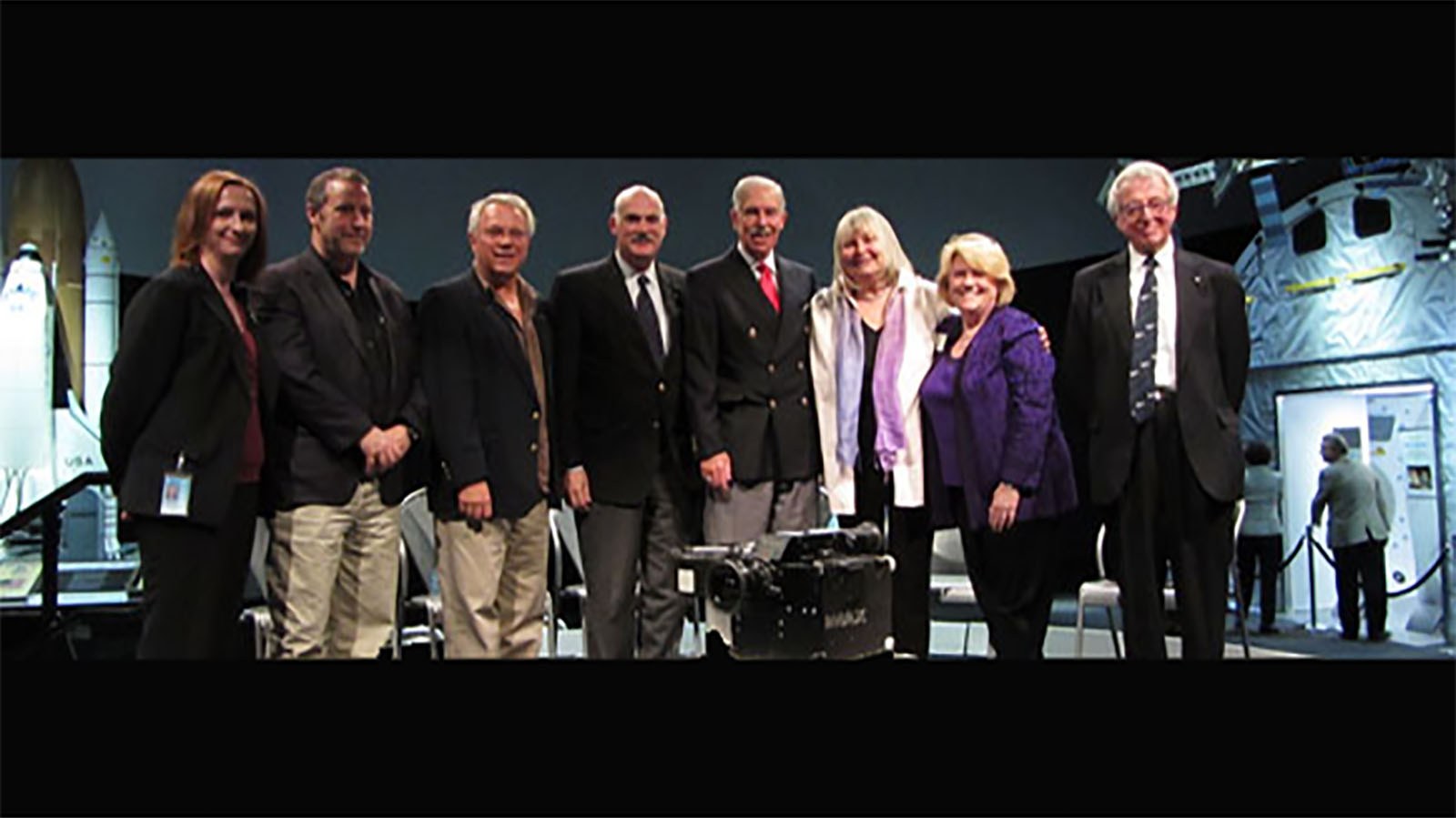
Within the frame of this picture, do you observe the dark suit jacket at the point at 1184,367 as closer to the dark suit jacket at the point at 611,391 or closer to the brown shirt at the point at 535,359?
the dark suit jacket at the point at 611,391

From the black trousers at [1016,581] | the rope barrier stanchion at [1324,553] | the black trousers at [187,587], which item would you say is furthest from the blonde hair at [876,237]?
the black trousers at [187,587]

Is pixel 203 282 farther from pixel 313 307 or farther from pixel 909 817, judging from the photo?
pixel 909 817

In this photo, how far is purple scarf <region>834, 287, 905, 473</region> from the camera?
12.7ft

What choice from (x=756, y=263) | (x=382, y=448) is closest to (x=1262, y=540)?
(x=756, y=263)

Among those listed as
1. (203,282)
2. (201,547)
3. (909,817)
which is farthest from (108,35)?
(909,817)

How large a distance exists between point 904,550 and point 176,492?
209 centimetres

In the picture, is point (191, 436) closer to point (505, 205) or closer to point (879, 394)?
point (505, 205)

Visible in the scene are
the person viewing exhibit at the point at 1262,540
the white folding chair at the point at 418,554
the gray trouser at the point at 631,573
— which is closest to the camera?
the gray trouser at the point at 631,573

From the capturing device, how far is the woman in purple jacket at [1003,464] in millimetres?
3770

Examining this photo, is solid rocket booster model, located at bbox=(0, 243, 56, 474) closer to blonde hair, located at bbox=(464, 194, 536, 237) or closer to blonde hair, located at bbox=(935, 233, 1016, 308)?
blonde hair, located at bbox=(464, 194, 536, 237)

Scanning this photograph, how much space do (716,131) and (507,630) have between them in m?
1.59

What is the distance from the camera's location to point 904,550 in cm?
390

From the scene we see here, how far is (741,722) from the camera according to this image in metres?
2.73

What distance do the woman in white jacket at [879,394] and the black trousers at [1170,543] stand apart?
0.61m
